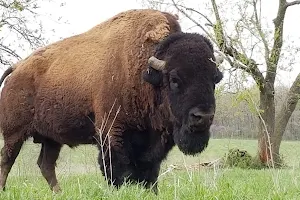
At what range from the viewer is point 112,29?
25.9 feet

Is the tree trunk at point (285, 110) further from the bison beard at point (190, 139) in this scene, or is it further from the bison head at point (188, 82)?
the bison beard at point (190, 139)

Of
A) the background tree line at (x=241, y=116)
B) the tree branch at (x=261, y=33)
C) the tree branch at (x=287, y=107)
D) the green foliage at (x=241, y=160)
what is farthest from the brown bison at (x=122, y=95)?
the tree branch at (x=287, y=107)

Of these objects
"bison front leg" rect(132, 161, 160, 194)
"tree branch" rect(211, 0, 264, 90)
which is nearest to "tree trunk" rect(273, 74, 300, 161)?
"tree branch" rect(211, 0, 264, 90)

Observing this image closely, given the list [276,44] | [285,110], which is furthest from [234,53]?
[285,110]

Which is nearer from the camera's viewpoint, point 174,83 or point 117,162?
point 174,83

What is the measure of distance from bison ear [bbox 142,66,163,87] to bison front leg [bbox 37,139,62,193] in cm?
298

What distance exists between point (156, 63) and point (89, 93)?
1269mm

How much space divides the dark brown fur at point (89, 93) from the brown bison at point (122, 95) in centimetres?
1

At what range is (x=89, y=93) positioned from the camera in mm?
7438

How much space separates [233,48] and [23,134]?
15018 millimetres

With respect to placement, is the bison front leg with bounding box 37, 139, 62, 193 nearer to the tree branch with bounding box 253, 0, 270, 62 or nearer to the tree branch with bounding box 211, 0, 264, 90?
the tree branch with bounding box 211, 0, 264, 90

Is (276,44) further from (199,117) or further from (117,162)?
(199,117)

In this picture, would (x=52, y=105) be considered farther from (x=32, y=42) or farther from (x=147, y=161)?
(x=32, y=42)

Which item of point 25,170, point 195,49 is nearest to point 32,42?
point 25,170
